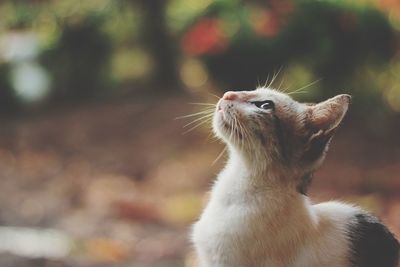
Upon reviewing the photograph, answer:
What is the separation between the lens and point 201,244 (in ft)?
4.48

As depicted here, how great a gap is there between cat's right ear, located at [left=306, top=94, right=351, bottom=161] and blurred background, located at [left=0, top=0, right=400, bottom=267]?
135cm

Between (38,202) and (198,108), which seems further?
(198,108)

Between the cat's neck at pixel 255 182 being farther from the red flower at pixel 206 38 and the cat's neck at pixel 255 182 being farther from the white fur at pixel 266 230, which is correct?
the red flower at pixel 206 38

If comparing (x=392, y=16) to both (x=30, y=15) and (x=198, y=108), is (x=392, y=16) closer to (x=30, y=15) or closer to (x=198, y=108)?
(x=198, y=108)

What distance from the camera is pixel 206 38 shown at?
3.54 metres

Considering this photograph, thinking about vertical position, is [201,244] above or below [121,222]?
below

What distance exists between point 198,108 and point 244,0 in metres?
1.00

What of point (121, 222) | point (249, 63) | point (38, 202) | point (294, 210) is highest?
point (249, 63)

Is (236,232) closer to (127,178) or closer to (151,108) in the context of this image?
(127,178)

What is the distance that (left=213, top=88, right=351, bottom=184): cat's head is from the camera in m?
1.30

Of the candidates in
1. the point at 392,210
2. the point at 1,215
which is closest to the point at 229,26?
the point at 392,210

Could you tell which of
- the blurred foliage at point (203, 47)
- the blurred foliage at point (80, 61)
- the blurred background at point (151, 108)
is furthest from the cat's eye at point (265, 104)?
the blurred foliage at point (80, 61)

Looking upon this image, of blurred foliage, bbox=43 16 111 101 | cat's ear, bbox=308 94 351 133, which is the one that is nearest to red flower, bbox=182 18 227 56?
blurred foliage, bbox=43 16 111 101

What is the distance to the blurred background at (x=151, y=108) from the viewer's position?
2.99 metres
